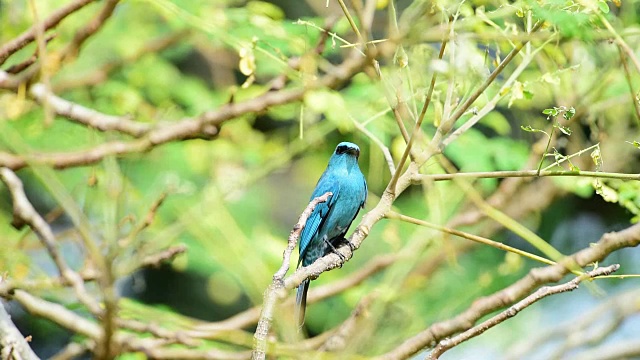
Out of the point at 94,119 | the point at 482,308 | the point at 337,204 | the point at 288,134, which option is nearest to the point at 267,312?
the point at 482,308

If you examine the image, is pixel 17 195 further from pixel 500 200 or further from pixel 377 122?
pixel 500 200

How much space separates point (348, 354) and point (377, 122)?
4.20 feet

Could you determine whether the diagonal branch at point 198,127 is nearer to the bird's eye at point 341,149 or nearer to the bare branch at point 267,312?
the bird's eye at point 341,149

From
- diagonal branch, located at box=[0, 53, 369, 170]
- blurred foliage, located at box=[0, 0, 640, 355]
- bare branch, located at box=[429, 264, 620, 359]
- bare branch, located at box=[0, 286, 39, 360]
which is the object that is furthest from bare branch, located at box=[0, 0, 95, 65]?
bare branch, located at box=[429, 264, 620, 359]

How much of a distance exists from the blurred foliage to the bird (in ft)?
0.51

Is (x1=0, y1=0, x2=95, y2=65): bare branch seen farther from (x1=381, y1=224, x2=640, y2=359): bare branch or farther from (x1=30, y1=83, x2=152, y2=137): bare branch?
(x1=381, y1=224, x2=640, y2=359): bare branch

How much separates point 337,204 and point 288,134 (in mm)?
2817

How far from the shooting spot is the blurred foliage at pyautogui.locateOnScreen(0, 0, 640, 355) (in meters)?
2.61

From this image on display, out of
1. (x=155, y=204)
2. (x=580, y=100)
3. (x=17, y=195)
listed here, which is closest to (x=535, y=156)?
(x=580, y=100)

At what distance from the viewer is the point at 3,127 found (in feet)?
8.81

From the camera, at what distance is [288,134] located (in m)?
6.22

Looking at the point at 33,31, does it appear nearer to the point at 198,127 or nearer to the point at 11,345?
the point at 198,127

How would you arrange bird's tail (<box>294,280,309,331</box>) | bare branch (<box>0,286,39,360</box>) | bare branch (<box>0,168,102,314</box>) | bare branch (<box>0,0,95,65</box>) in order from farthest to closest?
bird's tail (<box>294,280,309,331</box>) < bare branch (<box>0,0,95,65</box>) < bare branch (<box>0,168,102,314</box>) < bare branch (<box>0,286,39,360</box>)

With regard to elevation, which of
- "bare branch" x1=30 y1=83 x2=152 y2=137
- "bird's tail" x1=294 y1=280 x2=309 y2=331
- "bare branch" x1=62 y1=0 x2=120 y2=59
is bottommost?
"bird's tail" x1=294 y1=280 x2=309 y2=331
